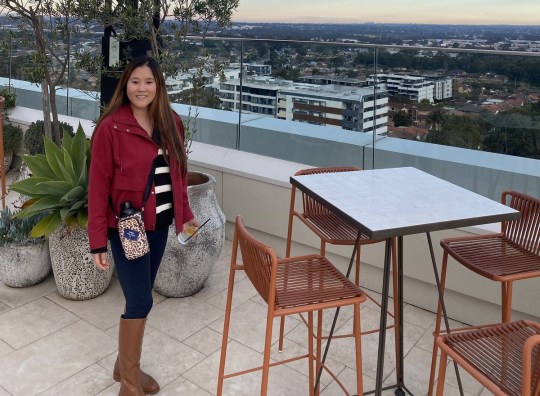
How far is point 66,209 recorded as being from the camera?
3.18m

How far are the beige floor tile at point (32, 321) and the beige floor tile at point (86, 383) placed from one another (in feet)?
1.57

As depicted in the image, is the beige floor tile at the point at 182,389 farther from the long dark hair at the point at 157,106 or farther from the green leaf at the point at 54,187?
the green leaf at the point at 54,187

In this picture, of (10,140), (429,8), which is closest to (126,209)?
(10,140)

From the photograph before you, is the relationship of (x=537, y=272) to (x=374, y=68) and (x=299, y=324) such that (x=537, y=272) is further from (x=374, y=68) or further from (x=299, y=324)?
(x=374, y=68)

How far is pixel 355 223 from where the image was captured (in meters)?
1.97

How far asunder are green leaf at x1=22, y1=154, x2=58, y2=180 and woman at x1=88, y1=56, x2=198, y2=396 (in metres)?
1.20

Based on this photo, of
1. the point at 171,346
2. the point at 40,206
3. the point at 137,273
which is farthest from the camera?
the point at 40,206

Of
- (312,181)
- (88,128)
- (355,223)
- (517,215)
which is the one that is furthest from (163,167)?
(88,128)

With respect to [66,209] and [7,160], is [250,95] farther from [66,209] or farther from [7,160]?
[7,160]

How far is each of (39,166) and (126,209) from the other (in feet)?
4.30

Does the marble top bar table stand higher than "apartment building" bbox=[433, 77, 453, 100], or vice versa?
"apartment building" bbox=[433, 77, 453, 100]

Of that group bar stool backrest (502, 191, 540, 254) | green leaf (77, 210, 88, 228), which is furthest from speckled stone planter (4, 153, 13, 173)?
bar stool backrest (502, 191, 540, 254)

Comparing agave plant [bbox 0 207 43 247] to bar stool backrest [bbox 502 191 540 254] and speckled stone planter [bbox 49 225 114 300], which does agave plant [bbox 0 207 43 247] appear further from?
bar stool backrest [bbox 502 191 540 254]

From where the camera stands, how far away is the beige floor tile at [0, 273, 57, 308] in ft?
11.6
